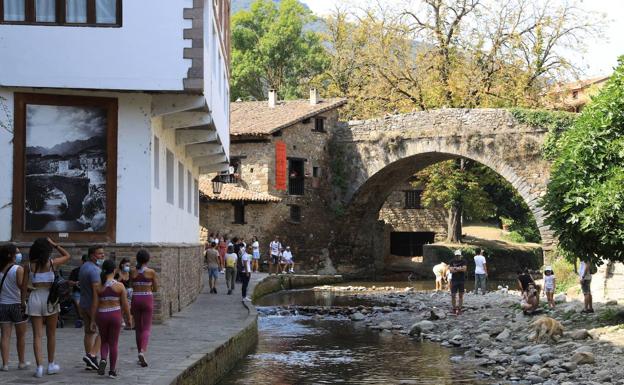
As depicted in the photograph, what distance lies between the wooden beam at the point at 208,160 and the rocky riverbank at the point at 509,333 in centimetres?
415

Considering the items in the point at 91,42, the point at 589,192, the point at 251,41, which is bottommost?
the point at 589,192

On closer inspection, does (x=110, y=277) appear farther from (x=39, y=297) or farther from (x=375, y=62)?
(x=375, y=62)

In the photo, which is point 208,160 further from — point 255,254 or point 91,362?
point 91,362

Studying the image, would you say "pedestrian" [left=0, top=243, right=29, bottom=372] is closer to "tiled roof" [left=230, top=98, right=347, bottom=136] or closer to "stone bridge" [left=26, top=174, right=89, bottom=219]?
"stone bridge" [left=26, top=174, right=89, bottom=219]

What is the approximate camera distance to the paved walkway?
902cm

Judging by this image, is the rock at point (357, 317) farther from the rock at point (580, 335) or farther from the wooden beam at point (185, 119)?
the wooden beam at point (185, 119)

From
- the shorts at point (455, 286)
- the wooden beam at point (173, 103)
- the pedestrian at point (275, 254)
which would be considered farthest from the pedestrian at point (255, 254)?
the wooden beam at point (173, 103)

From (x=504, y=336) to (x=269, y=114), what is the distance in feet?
83.1

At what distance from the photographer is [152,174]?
14453 millimetres

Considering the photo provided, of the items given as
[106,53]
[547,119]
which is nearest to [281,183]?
[547,119]

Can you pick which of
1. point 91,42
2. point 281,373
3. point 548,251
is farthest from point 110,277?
point 548,251

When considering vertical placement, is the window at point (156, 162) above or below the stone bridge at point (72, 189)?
above

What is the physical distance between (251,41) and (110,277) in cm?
5153

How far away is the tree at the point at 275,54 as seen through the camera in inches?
2301
